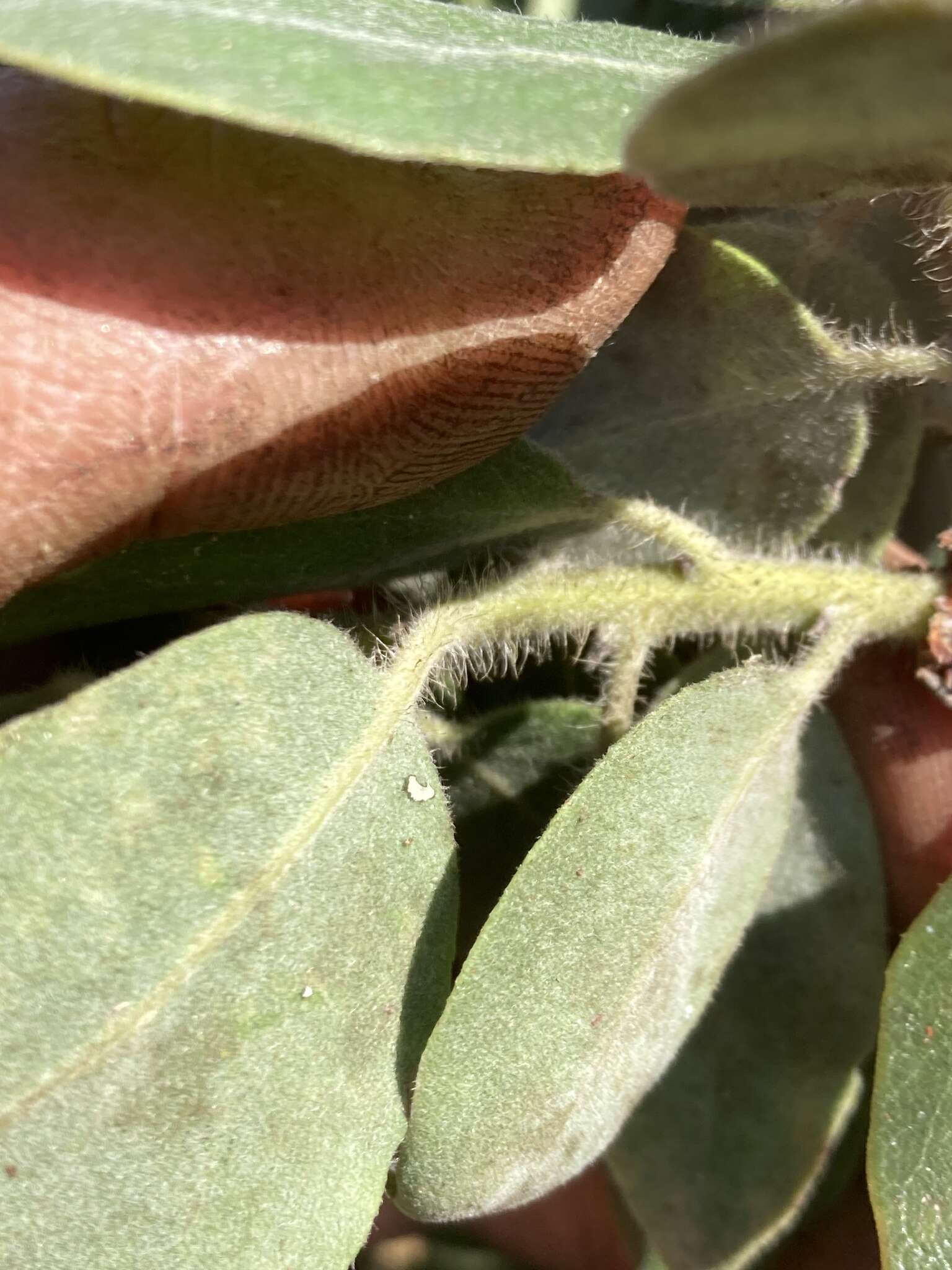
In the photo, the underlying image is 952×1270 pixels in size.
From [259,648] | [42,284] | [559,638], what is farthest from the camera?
[559,638]

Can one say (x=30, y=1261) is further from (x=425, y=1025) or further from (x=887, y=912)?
(x=887, y=912)

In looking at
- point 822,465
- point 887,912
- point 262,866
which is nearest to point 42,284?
point 262,866

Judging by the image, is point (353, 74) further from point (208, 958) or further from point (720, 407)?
point (720, 407)

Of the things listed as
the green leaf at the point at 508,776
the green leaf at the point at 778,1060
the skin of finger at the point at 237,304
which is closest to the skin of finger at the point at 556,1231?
the green leaf at the point at 778,1060

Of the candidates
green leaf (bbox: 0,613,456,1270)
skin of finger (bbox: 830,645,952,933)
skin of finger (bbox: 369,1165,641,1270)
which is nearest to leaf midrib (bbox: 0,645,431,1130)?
green leaf (bbox: 0,613,456,1270)

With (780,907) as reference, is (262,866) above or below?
above

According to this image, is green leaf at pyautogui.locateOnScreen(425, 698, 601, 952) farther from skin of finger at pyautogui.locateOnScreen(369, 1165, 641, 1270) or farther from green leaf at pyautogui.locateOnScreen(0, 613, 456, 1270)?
skin of finger at pyautogui.locateOnScreen(369, 1165, 641, 1270)

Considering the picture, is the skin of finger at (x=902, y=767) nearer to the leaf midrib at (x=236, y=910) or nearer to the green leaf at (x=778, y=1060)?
the green leaf at (x=778, y=1060)
